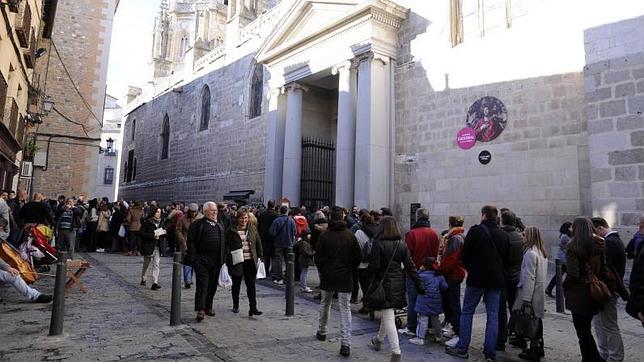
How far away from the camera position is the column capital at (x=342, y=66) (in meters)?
14.0

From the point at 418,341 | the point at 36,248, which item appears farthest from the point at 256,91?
the point at 418,341

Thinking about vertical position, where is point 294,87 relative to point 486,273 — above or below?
above

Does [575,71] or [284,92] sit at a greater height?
[284,92]

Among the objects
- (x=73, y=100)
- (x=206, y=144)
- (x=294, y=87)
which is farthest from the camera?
(x=206, y=144)

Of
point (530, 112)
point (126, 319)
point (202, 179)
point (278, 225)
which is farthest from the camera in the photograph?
point (202, 179)

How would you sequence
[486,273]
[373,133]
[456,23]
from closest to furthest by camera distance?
[486,273], [456,23], [373,133]

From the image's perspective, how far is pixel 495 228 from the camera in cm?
476

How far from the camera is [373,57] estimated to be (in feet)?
43.4

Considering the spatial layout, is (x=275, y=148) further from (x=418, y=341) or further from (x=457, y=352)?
(x=457, y=352)

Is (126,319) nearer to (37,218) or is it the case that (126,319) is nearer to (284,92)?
(37,218)

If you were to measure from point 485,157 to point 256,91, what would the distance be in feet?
43.8

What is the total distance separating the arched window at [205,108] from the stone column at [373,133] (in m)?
14.3

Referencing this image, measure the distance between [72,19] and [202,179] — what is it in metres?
10.1

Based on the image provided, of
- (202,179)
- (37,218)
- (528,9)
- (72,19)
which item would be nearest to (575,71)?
(528,9)
